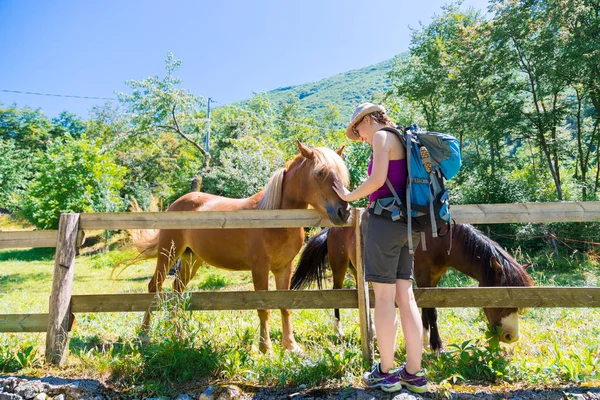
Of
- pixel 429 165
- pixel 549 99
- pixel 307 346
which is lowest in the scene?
pixel 307 346

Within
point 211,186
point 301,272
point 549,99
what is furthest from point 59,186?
point 549,99

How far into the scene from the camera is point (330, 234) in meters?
5.89

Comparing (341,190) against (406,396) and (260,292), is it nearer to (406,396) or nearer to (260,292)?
(260,292)

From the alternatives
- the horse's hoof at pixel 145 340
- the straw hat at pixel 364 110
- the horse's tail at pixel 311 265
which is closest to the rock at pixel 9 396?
the horse's hoof at pixel 145 340

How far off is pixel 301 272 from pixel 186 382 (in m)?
2.98

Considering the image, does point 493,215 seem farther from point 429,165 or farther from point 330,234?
point 330,234

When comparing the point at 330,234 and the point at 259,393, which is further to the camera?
the point at 330,234

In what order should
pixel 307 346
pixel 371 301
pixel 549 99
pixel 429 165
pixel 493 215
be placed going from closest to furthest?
1. pixel 429 165
2. pixel 493 215
3. pixel 371 301
4. pixel 307 346
5. pixel 549 99

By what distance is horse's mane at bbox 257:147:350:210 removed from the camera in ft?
11.3

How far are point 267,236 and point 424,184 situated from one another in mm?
1857

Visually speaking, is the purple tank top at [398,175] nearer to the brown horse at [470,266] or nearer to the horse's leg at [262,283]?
the brown horse at [470,266]

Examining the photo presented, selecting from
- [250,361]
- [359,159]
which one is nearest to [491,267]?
[250,361]

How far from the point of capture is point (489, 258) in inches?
159

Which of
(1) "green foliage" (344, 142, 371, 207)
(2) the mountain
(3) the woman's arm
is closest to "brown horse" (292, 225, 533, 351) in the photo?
(3) the woman's arm
